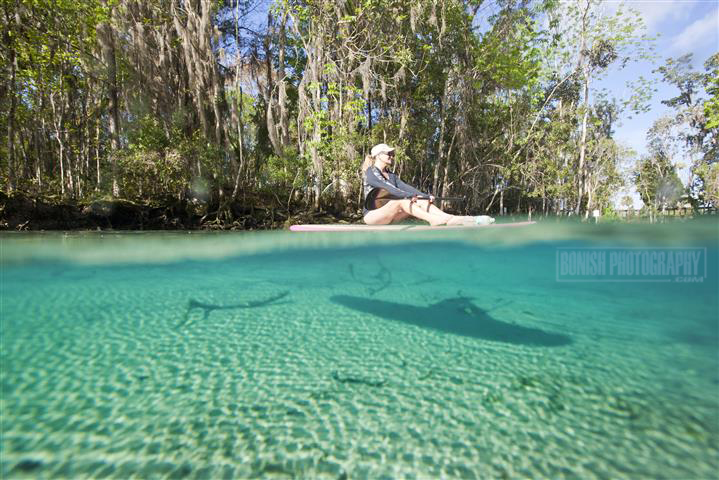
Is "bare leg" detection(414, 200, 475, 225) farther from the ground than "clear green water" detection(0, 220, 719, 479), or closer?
farther from the ground

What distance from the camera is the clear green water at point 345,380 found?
2008 millimetres

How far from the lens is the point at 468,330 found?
450cm

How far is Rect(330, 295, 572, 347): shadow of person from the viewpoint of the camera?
4160 mm

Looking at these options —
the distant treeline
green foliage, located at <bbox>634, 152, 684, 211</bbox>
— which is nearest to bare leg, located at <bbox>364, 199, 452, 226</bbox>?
the distant treeline

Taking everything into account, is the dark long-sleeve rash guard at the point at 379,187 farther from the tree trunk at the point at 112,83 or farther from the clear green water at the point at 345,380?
the tree trunk at the point at 112,83

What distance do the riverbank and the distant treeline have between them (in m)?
0.32

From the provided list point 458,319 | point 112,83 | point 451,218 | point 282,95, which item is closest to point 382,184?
point 451,218

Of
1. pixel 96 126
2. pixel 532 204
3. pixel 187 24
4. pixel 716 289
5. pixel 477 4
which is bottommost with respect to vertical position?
pixel 716 289

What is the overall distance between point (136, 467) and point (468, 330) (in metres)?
3.77

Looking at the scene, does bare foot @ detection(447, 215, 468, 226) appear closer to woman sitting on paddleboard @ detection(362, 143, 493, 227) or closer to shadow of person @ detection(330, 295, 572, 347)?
woman sitting on paddleboard @ detection(362, 143, 493, 227)

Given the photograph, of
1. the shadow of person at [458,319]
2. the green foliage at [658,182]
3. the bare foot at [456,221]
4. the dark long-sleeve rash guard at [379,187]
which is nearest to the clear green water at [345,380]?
the shadow of person at [458,319]

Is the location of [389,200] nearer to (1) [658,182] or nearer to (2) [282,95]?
(2) [282,95]

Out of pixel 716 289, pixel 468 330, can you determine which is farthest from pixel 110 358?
pixel 716 289

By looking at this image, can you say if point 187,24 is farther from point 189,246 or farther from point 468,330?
point 468,330
